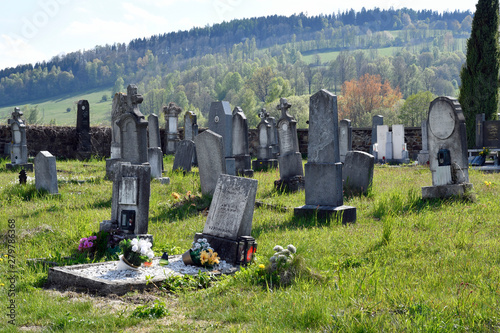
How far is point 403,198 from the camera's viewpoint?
9555mm

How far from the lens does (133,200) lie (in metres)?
6.74

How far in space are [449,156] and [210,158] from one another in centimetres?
476

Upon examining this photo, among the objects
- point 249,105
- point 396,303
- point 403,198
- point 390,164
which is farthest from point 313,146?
point 249,105

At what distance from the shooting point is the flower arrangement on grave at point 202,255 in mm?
5617

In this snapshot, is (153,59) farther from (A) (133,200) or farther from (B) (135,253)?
(B) (135,253)

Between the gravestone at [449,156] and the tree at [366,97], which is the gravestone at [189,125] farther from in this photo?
the tree at [366,97]

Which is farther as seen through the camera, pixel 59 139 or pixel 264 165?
pixel 59 139

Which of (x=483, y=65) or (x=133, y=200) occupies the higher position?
(x=483, y=65)

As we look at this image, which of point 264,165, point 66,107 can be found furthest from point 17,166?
point 66,107

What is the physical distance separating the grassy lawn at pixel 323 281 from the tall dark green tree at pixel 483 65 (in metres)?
15.9

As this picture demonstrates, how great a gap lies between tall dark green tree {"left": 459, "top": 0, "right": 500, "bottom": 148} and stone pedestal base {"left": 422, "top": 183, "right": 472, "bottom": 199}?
15.1 meters

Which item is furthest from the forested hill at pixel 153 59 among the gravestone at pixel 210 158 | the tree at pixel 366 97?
the gravestone at pixel 210 158

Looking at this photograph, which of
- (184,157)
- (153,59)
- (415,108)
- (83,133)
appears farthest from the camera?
(153,59)

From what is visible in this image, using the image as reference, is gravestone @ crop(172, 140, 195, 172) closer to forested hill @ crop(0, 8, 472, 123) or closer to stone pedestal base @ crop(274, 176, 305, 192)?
stone pedestal base @ crop(274, 176, 305, 192)
